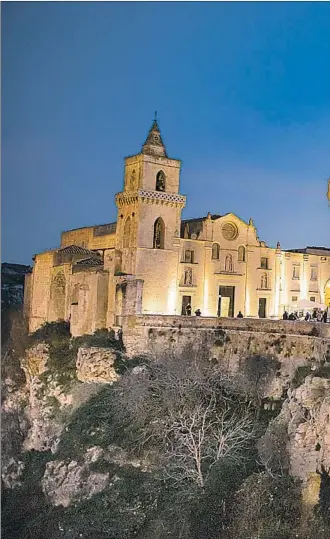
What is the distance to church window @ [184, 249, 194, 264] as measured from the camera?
14.3 m

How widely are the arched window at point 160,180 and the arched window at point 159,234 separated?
685mm

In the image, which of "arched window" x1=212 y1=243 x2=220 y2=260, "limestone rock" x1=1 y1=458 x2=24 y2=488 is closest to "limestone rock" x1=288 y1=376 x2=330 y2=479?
"limestone rock" x1=1 y1=458 x2=24 y2=488

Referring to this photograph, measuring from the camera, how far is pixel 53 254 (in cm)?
1564

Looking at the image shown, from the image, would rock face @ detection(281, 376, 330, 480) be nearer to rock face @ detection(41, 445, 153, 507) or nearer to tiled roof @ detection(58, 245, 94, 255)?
rock face @ detection(41, 445, 153, 507)

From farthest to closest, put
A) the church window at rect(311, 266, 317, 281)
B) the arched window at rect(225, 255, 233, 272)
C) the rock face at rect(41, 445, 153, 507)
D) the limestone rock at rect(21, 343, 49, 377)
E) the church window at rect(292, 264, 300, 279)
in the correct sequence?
the church window at rect(311, 266, 317, 281), the church window at rect(292, 264, 300, 279), the arched window at rect(225, 255, 233, 272), the limestone rock at rect(21, 343, 49, 377), the rock face at rect(41, 445, 153, 507)

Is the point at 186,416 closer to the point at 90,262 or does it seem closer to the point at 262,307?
the point at 90,262

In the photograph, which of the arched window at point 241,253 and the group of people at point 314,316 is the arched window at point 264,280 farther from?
the group of people at point 314,316

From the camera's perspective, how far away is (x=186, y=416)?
980 centimetres

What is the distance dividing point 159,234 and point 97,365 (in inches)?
128

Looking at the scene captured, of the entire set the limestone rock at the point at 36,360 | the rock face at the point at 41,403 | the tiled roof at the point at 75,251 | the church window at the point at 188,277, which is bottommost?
the rock face at the point at 41,403

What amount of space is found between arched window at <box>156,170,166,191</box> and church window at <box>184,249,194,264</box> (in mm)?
1445

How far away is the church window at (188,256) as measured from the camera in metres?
14.3

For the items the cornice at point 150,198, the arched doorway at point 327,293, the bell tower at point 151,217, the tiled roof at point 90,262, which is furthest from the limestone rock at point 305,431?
the arched doorway at point 327,293

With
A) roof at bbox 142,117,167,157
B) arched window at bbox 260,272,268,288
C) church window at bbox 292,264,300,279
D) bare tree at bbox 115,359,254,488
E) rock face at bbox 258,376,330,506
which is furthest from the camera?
church window at bbox 292,264,300,279
